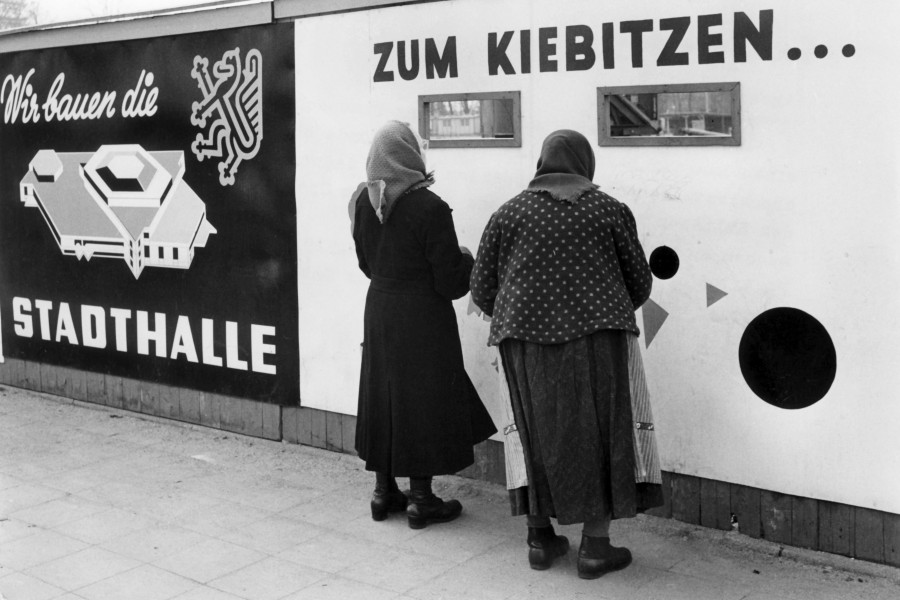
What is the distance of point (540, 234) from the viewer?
448 centimetres

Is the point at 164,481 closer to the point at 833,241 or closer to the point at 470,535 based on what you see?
the point at 470,535

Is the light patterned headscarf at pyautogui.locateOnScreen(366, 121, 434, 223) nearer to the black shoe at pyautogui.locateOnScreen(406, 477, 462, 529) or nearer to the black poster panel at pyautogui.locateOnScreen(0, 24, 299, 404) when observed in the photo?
the black shoe at pyautogui.locateOnScreen(406, 477, 462, 529)

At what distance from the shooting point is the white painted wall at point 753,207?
443 cm

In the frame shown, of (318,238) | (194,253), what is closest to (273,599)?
(318,238)

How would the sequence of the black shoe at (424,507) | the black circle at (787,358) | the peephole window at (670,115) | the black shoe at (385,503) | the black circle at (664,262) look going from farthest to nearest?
the black shoe at (385,503)
the black shoe at (424,507)
the black circle at (664,262)
the peephole window at (670,115)
the black circle at (787,358)

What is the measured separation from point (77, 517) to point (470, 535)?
1866 millimetres

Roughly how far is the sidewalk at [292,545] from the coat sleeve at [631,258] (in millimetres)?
1115

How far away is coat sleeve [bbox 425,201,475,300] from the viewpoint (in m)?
5.07

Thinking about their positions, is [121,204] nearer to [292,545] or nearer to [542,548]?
[292,545]

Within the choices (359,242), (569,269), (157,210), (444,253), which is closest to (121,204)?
(157,210)

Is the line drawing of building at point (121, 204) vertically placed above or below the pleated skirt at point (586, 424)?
above

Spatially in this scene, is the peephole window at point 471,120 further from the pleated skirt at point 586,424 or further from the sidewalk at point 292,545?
the sidewalk at point 292,545

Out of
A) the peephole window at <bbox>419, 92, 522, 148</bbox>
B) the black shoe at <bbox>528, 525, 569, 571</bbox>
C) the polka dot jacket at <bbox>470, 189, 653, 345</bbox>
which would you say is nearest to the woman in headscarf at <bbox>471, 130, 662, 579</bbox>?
the polka dot jacket at <bbox>470, 189, 653, 345</bbox>

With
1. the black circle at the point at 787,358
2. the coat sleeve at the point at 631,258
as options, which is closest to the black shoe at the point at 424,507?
the coat sleeve at the point at 631,258
